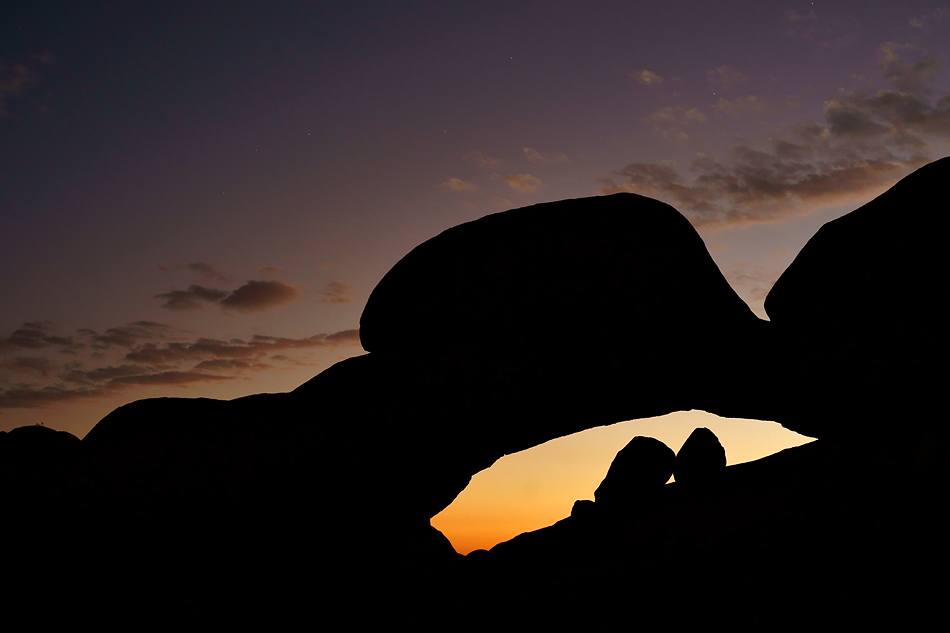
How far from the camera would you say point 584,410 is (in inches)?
259

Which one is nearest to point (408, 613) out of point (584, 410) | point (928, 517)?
point (584, 410)

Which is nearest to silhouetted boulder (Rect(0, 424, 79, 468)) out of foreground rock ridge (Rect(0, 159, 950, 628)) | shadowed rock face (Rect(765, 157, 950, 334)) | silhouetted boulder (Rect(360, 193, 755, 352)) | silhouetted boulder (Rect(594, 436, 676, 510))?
foreground rock ridge (Rect(0, 159, 950, 628))

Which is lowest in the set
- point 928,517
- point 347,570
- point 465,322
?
point 928,517

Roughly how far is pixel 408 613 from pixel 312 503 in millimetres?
1550

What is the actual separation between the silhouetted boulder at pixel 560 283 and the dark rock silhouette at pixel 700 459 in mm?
4493

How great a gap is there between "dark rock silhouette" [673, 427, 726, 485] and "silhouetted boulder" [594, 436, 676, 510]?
26 centimetres

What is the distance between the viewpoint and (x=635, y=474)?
444 inches

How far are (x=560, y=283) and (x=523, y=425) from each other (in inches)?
57.3

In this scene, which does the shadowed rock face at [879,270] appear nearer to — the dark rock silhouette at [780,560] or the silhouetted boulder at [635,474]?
the dark rock silhouette at [780,560]

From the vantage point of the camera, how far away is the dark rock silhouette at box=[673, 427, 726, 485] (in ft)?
35.5

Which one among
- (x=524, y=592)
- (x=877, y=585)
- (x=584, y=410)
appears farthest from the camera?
(x=524, y=592)

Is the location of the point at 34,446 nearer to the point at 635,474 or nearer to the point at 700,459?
the point at 635,474

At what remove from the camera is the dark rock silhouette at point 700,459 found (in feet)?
35.5

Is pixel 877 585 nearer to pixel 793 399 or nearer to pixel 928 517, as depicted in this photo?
pixel 928 517
